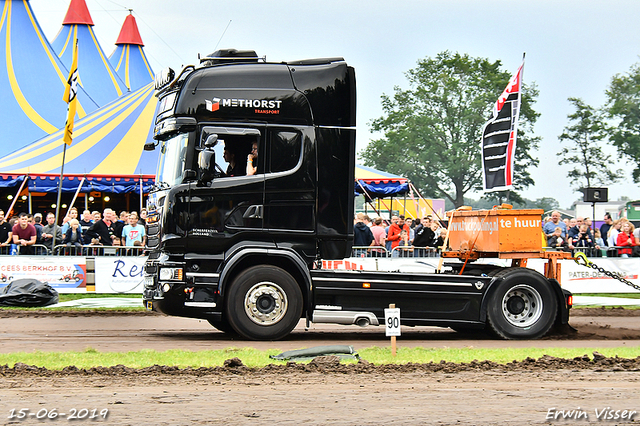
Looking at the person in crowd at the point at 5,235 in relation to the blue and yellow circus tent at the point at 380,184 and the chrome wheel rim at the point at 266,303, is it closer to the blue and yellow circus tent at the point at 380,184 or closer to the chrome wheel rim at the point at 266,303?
the chrome wheel rim at the point at 266,303

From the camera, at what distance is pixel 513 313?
11.6 meters

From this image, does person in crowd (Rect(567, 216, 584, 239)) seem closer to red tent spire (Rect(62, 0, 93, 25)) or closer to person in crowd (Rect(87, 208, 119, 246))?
person in crowd (Rect(87, 208, 119, 246))

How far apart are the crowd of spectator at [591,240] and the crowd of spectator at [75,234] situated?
34.1ft

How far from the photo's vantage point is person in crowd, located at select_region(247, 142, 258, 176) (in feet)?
35.3

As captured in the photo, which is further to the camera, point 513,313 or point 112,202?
point 112,202

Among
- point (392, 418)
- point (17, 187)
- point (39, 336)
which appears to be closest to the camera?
point (392, 418)

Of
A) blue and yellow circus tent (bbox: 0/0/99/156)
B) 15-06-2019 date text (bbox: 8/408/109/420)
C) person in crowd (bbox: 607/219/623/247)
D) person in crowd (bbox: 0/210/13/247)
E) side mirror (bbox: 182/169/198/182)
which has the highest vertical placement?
blue and yellow circus tent (bbox: 0/0/99/156)

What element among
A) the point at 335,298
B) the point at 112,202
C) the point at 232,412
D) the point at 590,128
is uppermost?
the point at 590,128

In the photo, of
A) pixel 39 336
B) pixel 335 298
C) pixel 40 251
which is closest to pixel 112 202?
pixel 40 251

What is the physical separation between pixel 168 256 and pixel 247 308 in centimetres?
129

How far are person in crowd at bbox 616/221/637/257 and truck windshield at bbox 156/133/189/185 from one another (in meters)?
13.2

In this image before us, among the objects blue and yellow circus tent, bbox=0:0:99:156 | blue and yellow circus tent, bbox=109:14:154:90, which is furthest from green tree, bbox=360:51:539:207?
blue and yellow circus tent, bbox=0:0:99:156

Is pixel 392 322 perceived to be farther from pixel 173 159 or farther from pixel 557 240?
pixel 557 240

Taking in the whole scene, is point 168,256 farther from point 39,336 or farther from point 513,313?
point 513,313
